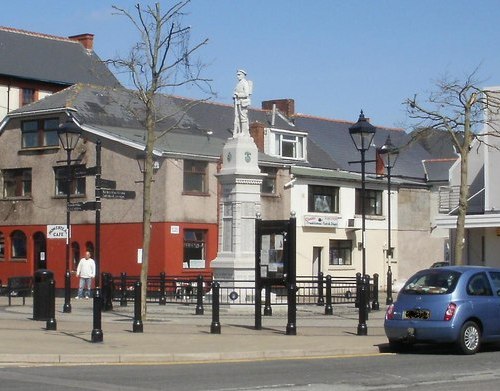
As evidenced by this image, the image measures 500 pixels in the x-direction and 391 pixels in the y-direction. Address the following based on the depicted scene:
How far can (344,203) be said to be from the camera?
190ft

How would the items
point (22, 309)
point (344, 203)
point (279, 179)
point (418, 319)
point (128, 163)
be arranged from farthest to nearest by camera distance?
point (344, 203) < point (279, 179) < point (128, 163) < point (22, 309) < point (418, 319)

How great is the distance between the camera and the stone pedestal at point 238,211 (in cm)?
3247

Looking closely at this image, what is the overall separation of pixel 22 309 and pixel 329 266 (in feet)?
85.7

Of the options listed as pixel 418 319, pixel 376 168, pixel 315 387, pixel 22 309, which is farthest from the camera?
pixel 376 168

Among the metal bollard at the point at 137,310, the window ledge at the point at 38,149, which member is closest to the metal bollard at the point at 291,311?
the metal bollard at the point at 137,310

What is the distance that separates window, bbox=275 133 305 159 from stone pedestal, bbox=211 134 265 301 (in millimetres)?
24839

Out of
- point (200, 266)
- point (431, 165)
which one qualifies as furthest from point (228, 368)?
point (431, 165)

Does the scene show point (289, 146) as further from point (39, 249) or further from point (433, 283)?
point (433, 283)

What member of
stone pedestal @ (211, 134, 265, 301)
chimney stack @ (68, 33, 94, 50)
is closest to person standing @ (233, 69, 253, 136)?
stone pedestal @ (211, 134, 265, 301)

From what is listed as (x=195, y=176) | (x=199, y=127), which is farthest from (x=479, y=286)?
(x=199, y=127)

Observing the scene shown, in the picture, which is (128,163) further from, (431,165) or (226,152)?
(431,165)

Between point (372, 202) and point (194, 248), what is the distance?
1450 cm

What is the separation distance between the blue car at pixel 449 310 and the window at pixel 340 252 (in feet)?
120

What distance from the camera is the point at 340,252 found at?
5794cm
